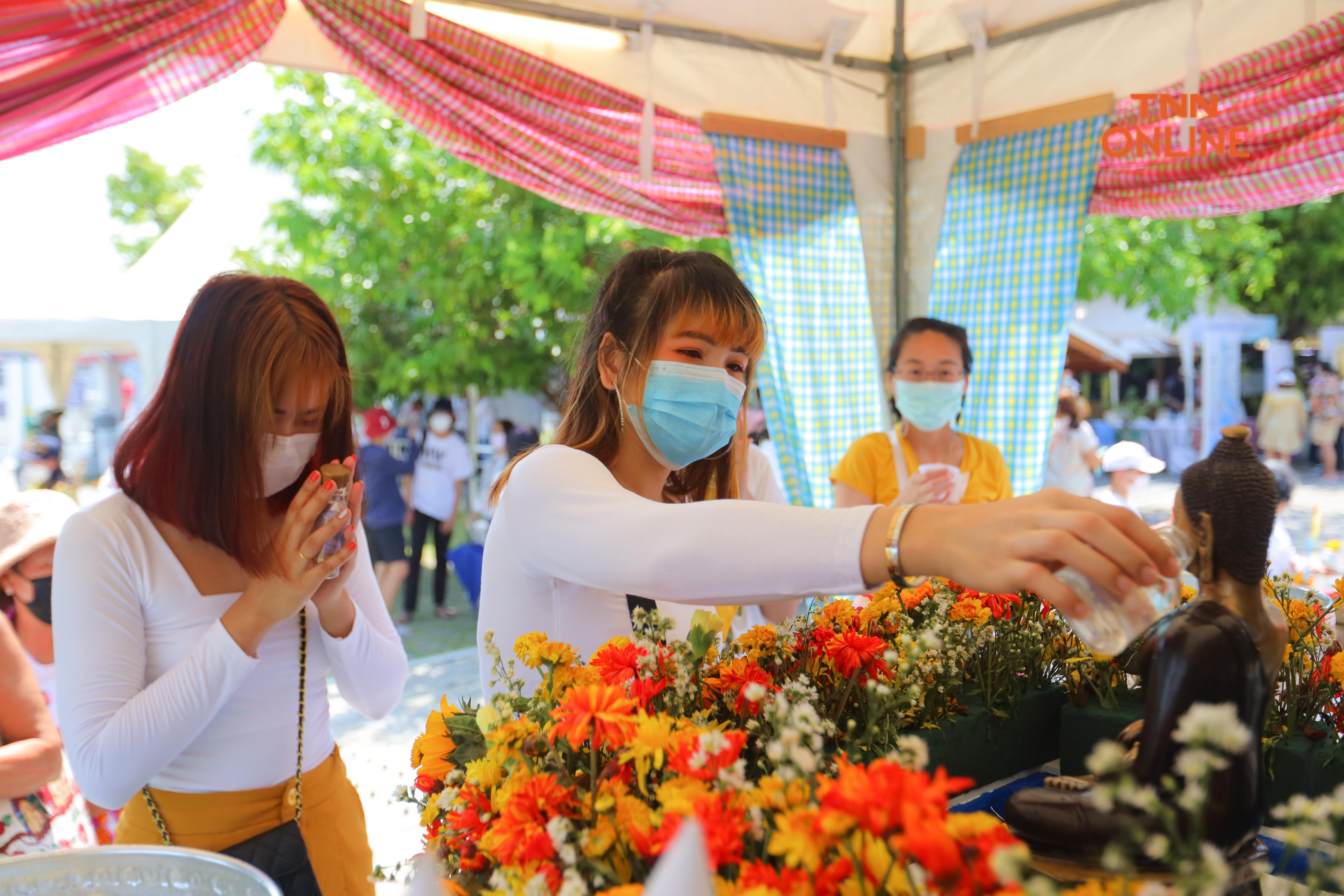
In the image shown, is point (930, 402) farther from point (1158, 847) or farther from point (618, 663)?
point (1158, 847)

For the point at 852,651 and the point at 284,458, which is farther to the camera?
the point at 284,458

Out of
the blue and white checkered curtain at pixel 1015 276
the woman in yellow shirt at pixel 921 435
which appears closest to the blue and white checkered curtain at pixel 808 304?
the blue and white checkered curtain at pixel 1015 276

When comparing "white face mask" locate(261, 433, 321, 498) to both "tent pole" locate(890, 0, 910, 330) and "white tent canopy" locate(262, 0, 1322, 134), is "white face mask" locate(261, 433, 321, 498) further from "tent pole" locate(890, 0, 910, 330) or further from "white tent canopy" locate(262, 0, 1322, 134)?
"tent pole" locate(890, 0, 910, 330)

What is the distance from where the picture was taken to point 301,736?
1.70m

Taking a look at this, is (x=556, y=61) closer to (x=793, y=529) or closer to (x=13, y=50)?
(x=13, y=50)

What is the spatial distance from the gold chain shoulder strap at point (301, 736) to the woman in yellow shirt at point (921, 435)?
5.91 feet

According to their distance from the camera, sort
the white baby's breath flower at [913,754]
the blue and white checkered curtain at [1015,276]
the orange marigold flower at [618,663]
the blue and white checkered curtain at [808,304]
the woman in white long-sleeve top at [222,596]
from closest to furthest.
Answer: the white baby's breath flower at [913,754]
the orange marigold flower at [618,663]
the woman in white long-sleeve top at [222,596]
the blue and white checkered curtain at [1015,276]
the blue and white checkered curtain at [808,304]

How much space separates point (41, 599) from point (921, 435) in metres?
2.67

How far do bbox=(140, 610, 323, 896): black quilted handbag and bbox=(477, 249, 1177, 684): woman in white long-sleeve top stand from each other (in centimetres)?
47

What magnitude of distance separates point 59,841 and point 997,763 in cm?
185

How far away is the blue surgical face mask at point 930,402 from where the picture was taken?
Answer: 3051 mm

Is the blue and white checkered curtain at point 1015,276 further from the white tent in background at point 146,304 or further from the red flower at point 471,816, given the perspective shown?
the white tent in background at point 146,304

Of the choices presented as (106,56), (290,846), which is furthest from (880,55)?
(290,846)

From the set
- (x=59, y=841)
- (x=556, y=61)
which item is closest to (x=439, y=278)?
(x=556, y=61)
